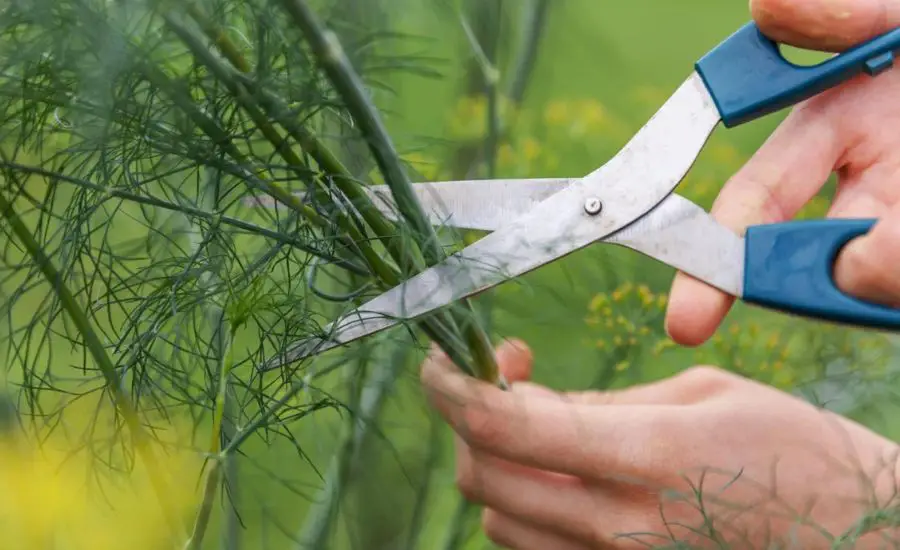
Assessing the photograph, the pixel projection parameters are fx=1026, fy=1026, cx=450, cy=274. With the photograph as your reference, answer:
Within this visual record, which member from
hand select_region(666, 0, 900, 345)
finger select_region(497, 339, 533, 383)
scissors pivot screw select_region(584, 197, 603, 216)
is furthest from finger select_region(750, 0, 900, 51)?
finger select_region(497, 339, 533, 383)

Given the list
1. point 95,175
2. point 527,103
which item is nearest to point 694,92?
point 95,175

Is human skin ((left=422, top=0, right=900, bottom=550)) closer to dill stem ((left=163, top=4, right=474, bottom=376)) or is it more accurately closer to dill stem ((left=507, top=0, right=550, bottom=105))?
dill stem ((left=163, top=4, right=474, bottom=376))

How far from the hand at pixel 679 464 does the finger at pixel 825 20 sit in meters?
0.17

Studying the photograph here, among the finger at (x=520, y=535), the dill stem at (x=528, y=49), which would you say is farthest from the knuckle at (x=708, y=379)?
the dill stem at (x=528, y=49)

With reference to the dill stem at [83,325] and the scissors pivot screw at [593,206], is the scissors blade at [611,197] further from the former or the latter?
the dill stem at [83,325]

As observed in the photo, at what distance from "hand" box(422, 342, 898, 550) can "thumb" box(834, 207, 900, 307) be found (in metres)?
0.08

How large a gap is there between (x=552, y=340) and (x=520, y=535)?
1.02ft

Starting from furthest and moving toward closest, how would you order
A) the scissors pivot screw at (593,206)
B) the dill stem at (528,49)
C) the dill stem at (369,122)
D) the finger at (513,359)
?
the dill stem at (528,49)
the finger at (513,359)
the scissors pivot screw at (593,206)
the dill stem at (369,122)

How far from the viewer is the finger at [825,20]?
43cm

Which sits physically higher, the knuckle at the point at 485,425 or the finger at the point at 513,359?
the finger at the point at 513,359

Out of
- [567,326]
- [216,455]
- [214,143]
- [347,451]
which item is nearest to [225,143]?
[214,143]

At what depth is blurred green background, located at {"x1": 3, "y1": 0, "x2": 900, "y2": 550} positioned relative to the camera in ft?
2.06

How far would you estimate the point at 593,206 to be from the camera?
0.45 m

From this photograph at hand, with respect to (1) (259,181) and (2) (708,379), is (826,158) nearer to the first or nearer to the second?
(2) (708,379)
